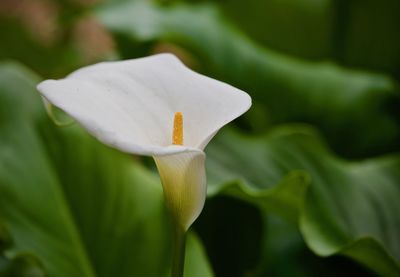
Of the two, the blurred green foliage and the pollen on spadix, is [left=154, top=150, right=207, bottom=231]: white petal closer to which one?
the pollen on spadix

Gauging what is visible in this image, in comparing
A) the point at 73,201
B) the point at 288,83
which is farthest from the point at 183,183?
the point at 288,83

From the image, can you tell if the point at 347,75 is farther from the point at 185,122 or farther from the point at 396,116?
the point at 185,122

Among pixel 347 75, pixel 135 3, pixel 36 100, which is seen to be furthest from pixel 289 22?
pixel 36 100

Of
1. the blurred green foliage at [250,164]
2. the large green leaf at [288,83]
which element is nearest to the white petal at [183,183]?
the blurred green foliage at [250,164]

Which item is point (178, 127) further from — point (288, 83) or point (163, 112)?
point (288, 83)

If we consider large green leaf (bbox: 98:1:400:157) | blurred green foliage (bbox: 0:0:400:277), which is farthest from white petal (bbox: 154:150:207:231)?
large green leaf (bbox: 98:1:400:157)

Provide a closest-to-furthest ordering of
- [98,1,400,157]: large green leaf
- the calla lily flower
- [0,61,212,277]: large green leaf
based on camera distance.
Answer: the calla lily flower → [0,61,212,277]: large green leaf → [98,1,400,157]: large green leaf

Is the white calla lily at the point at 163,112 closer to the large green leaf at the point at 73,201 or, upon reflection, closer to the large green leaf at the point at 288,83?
the large green leaf at the point at 73,201
